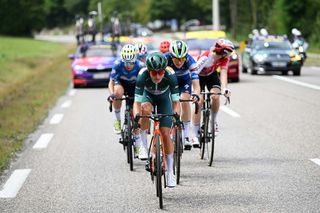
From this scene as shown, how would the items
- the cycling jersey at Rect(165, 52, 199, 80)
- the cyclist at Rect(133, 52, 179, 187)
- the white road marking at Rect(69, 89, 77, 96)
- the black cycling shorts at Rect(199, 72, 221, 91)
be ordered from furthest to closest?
1. the white road marking at Rect(69, 89, 77, 96)
2. the black cycling shorts at Rect(199, 72, 221, 91)
3. the cycling jersey at Rect(165, 52, 199, 80)
4. the cyclist at Rect(133, 52, 179, 187)

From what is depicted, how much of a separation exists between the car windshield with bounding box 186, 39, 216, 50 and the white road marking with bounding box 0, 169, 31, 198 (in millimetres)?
14882

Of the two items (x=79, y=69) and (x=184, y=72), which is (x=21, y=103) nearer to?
(x=79, y=69)

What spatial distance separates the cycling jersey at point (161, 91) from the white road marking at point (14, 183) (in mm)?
1725

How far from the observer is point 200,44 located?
967 inches

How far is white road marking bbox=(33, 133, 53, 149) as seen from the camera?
12.3 meters

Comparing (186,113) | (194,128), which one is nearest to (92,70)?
(194,128)

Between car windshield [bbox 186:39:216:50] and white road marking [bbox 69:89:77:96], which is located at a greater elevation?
car windshield [bbox 186:39:216:50]

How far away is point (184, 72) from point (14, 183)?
2.60m

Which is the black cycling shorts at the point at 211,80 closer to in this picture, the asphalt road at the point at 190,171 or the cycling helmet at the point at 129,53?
the asphalt road at the point at 190,171

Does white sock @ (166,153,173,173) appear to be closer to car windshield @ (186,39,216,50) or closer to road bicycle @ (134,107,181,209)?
road bicycle @ (134,107,181,209)

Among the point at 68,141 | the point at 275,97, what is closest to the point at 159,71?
the point at 68,141

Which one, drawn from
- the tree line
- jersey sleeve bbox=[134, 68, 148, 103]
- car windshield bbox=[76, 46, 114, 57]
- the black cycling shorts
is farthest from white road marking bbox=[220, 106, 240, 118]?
the tree line

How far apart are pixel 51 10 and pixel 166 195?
5961 inches

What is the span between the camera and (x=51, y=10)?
157 metres
